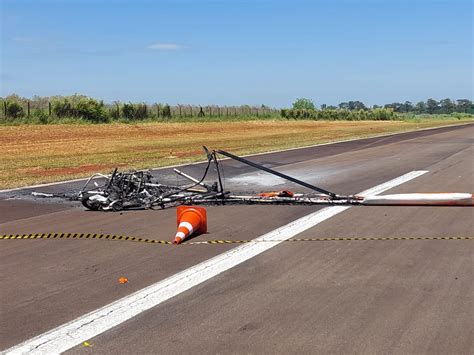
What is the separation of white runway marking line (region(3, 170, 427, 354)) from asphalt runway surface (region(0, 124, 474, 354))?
0.10 meters

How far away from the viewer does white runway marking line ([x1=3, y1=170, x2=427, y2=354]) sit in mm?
4477

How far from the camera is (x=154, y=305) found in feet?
17.4

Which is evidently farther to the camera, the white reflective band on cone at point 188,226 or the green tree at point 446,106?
the green tree at point 446,106

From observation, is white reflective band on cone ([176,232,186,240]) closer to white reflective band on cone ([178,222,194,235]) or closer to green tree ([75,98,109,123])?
white reflective band on cone ([178,222,194,235])

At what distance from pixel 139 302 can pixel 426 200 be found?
674 centimetres

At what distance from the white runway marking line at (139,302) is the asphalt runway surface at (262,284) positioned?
0.10m

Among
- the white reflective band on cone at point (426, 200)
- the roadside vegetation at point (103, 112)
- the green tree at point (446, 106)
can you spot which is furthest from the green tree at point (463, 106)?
the white reflective band on cone at point (426, 200)

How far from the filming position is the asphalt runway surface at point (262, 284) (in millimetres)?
4523

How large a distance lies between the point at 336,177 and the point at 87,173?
22.5ft

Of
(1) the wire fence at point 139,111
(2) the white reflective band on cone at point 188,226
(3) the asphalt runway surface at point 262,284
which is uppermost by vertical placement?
(1) the wire fence at point 139,111

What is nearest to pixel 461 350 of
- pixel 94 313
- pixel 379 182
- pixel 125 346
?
pixel 125 346

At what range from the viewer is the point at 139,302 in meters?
5.41

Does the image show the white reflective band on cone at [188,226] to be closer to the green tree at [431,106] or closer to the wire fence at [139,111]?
the wire fence at [139,111]

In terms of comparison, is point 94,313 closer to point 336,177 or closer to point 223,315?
point 223,315
